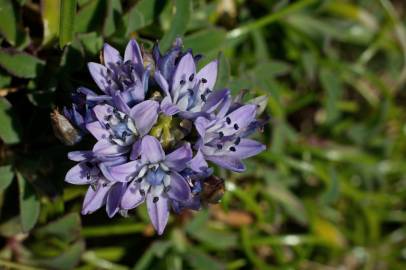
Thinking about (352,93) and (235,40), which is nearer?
(235,40)

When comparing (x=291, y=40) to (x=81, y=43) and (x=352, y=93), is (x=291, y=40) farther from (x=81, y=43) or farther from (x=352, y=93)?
(x=81, y=43)

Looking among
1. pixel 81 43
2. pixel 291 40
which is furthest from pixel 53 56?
pixel 291 40

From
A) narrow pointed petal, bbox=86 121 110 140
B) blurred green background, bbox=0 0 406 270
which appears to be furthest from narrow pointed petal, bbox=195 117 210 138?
blurred green background, bbox=0 0 406 270

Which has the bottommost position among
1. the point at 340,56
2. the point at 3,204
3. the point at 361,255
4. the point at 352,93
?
the point at 361,255

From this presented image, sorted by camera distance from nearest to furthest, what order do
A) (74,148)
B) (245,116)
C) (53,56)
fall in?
(245,116), (74,148), (53,56)

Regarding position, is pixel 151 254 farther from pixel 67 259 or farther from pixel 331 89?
pixel 331 89

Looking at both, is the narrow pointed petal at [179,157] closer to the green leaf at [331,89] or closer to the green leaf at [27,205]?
the green leaf at [27,205]
